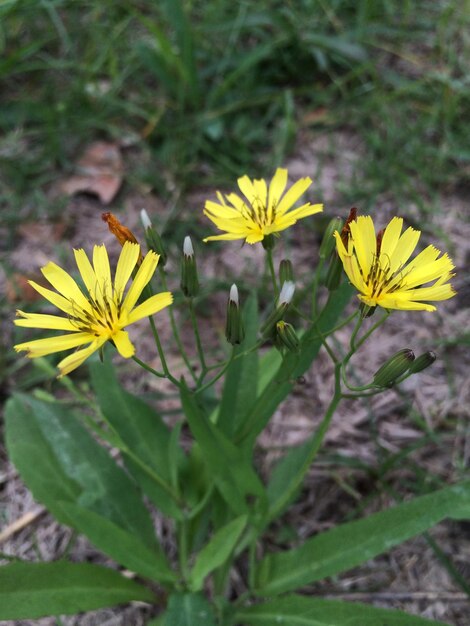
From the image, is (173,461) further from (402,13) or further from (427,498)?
(402,13)

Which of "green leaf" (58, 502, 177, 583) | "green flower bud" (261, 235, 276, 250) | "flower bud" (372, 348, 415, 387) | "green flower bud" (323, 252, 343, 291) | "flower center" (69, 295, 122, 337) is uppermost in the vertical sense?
"green flower bud" (261, 235, 276, 250)

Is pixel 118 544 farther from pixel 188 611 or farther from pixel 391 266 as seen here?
pixel 391 266

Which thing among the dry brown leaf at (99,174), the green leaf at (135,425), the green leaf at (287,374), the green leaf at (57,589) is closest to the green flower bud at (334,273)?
the green leaf at (287,374)

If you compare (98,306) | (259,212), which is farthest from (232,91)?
(98,306)

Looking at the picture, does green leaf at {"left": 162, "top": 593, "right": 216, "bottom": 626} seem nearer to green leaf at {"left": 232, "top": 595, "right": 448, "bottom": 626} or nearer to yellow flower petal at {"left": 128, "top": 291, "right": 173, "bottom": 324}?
green leaf at {"left": 232, "top": 595, "right": 448, "bottom": 626}

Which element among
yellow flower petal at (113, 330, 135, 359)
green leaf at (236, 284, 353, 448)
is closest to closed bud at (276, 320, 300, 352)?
green leaf at (236, 284, 353, 448)
